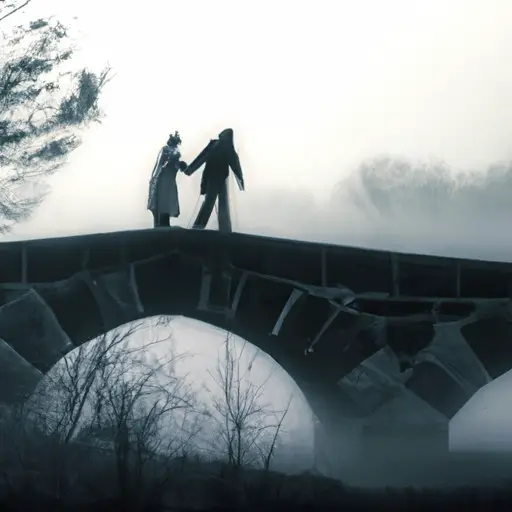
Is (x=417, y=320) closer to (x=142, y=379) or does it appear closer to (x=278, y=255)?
(x=278, y=255)

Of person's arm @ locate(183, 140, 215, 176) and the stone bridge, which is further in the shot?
person's arm @ locate(183, 140, 215, 176)

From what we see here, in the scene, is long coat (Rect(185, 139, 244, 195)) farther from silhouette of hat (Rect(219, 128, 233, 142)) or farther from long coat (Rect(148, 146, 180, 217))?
long coat (Rect(148, 146, 180, 217))

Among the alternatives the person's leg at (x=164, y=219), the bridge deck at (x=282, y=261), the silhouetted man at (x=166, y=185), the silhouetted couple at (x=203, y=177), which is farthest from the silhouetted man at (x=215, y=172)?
the bridge deck at (x=282, y=261)

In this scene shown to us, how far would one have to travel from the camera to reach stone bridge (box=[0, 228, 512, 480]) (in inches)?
659

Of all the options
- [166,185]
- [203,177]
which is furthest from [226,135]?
[166,185]

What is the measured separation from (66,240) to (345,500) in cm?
420

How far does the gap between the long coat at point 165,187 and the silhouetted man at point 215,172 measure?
0.19m

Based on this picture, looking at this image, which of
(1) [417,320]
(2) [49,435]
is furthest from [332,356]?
(2) [49,435]

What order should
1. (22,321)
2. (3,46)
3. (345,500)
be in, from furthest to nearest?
(3,46) < (22,321) < (345,500)

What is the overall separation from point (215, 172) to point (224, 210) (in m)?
0.48

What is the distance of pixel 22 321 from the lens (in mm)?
16672

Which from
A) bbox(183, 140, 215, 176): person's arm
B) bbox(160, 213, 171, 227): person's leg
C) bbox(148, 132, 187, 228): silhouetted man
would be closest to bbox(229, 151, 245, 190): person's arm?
bbox(183, 140, 215, 176): person's arm

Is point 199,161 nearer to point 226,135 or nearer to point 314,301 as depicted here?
point 226,135

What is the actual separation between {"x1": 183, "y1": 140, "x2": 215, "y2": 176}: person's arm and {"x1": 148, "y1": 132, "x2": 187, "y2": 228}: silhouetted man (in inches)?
3.0
